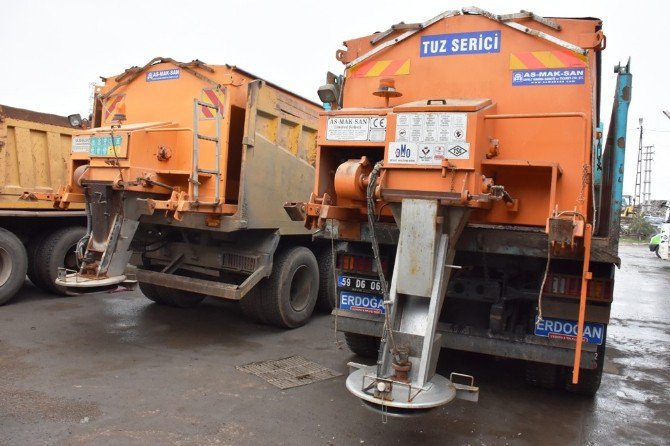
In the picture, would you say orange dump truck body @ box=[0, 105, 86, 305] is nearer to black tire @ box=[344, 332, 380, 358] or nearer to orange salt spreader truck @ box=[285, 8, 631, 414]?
black tire @ box=[344, 332, 380, 358]

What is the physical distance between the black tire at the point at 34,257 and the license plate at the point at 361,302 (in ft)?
15.6

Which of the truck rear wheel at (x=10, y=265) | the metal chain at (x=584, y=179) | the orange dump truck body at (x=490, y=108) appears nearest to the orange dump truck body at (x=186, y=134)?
the orange dump truck body at (x=490, y=108)

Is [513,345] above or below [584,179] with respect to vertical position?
below

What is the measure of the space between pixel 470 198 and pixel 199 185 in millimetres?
2939

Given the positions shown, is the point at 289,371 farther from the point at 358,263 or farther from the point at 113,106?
the point at 113,106

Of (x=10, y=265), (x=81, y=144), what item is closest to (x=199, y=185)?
(x=81, y=144)

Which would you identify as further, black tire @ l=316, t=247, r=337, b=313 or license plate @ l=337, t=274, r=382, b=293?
black tire @ l=316, t=247, r=337, b=313

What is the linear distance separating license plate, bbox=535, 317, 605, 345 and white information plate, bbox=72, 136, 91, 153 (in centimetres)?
449

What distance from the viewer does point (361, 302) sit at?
15.0 ft

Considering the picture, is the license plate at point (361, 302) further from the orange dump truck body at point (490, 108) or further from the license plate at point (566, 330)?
the license plate at point (566, 330)

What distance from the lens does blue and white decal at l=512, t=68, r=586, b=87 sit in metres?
3.83

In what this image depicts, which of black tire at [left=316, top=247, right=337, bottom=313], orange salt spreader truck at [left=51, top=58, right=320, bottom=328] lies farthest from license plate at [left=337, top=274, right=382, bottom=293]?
black tire at [left=316, top=247, right=337, bottom=313]

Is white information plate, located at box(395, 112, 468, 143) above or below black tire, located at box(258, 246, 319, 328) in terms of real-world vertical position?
above

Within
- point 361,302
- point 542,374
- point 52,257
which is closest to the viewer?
point 542,374
